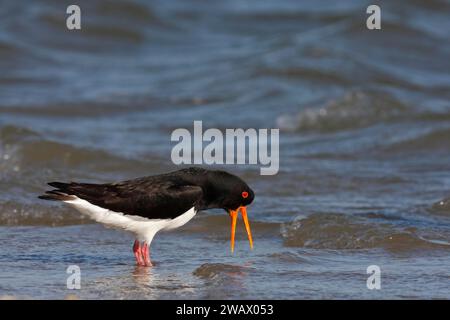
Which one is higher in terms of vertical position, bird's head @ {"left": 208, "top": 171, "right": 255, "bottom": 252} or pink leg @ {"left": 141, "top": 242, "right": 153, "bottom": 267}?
bird's head @ {"left": 208, "top": 171, "right": 255, "bottom": 252}

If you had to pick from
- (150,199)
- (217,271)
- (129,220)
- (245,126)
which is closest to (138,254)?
(129,220)

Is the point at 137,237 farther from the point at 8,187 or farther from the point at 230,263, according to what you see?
the point at 8,187

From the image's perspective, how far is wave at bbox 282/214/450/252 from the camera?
835 centimetres

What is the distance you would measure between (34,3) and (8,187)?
42.3ft

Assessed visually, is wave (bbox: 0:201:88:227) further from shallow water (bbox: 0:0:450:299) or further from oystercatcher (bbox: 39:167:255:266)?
oystercatcher (bbox: 39:167:255:266)

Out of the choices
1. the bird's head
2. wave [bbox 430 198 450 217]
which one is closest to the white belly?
the bird's head

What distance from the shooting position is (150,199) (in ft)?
24.7

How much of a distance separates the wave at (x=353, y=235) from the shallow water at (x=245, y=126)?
0.02 m

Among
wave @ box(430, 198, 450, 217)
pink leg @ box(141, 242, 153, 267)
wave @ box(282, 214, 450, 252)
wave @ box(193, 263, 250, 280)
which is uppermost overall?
wave @ box(430, 198, 450, 217)

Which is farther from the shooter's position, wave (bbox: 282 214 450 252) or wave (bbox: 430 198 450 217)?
wave (bbox: 430 198 450 217)

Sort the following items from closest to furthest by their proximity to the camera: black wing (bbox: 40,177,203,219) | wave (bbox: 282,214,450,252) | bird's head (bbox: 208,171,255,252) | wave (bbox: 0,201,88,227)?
black wing (bbox: 40,177,203,219), bird's head (bbox: 208,171,255,252), wave (bbox: 282,214,450,252), wave (bbox: 0,201,88,227)

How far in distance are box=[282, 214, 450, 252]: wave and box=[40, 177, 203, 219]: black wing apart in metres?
1.36

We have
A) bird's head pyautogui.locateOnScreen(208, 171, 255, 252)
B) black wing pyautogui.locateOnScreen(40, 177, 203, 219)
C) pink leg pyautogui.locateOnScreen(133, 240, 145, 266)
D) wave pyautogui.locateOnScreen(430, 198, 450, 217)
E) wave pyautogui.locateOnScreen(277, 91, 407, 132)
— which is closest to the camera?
black wing pyautogui.locateOnScreen(40, 177, 203, 219)

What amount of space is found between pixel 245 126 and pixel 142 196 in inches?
269
